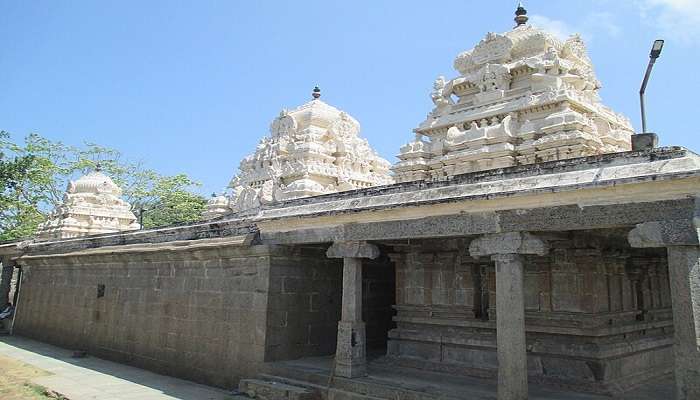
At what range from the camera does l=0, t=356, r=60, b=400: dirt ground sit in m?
9.38

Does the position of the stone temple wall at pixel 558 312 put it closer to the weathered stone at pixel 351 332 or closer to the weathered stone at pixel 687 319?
the weathered stone at pixel 351 332

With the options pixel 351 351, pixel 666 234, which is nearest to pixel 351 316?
pixel 351 351

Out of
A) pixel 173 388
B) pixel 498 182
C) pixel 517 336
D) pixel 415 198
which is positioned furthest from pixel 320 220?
pixel 173 388

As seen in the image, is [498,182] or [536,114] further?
[536,114]

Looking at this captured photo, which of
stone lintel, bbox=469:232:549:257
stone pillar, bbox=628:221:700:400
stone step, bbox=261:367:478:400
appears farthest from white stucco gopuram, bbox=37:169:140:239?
stone pillar, bbox=628:221:700:400

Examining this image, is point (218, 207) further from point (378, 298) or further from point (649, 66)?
point (649, 66)

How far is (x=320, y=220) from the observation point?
871 cm

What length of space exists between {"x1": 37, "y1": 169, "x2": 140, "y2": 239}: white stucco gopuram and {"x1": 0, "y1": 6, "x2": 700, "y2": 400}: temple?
677 cm

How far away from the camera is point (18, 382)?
10.4 m

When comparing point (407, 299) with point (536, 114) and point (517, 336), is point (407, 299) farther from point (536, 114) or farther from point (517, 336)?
point (536, 114)

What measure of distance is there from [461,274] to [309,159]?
14.7 meters

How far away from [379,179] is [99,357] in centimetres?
1502

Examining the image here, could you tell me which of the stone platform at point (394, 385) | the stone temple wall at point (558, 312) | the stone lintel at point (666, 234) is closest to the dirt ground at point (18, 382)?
the stone platform at point (394, 385)

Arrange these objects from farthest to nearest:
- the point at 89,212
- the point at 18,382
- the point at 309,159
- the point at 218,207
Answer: the point at 218,207
the point at 309,159
the point at 89,212
the point at 18,382
